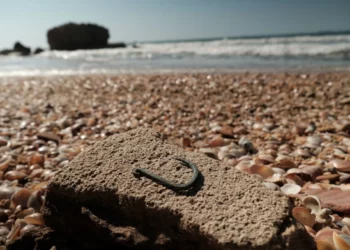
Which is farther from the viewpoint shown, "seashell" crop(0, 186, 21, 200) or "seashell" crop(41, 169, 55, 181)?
"seashell" crop(41, 169, 55, 181)

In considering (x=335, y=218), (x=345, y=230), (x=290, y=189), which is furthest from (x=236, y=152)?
(x=345, y=230)

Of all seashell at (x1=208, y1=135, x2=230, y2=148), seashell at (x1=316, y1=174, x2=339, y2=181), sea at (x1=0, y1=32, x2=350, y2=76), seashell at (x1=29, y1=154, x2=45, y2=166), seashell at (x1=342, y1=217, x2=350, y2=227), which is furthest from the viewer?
sea at (x1=0, y1=32, x2=350, y2=76)

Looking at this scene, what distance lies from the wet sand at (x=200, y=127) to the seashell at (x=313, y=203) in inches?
1.9

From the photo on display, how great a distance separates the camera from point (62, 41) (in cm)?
4122

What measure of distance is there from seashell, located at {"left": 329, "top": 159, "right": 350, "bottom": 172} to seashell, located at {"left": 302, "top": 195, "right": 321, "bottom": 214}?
58 centimetres

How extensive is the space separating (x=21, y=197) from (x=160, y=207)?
3.64ft

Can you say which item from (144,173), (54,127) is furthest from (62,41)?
(144,173)

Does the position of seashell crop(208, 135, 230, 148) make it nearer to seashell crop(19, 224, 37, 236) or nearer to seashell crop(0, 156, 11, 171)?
seashell crop(0, 156, 11, 171)

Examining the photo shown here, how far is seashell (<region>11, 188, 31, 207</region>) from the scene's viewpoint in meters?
2.00

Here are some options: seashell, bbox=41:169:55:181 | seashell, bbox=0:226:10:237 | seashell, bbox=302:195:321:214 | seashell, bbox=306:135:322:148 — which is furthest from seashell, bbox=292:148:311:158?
seashell, bbox=0:226:10:237

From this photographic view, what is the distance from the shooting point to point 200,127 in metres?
3.63

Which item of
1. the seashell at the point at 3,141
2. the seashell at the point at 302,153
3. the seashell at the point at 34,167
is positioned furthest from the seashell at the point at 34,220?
the seashell at the point at 302,153

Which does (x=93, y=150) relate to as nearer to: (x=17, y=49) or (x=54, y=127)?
(x=54, y=127)

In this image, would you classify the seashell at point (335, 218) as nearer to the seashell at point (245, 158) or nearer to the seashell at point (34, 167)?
the seashell at point (245, 158)
